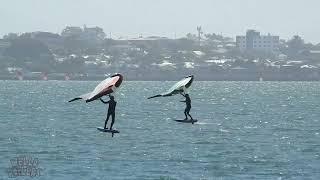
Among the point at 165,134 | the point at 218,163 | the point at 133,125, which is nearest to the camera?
the point at 218,163

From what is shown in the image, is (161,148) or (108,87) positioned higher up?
(108,87)

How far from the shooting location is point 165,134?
103 metres

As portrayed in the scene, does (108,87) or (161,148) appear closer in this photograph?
(108,87)

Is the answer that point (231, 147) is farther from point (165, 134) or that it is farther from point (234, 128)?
point (234, 128)

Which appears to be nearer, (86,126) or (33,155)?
(33,155)

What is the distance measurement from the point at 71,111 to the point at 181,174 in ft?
290

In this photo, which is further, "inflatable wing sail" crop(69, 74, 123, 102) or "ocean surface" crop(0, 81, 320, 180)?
"ocean surface" crop(0, 81, 320, 180)

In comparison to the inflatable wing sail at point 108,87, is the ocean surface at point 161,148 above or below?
below

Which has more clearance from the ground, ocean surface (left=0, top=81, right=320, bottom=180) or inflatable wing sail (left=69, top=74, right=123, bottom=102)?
inflatable wing sail (left=69, top=74, right=123, bottom=102)

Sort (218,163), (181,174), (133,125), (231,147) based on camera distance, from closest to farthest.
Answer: (181,174), (218,163), (231,147), (133,125)

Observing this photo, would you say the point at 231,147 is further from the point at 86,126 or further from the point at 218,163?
the point at 86,126

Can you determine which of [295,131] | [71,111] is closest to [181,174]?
[295,131]

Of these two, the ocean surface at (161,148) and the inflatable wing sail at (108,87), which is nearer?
the inflatable wing sail at (108,87)

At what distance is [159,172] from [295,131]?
142 feet
